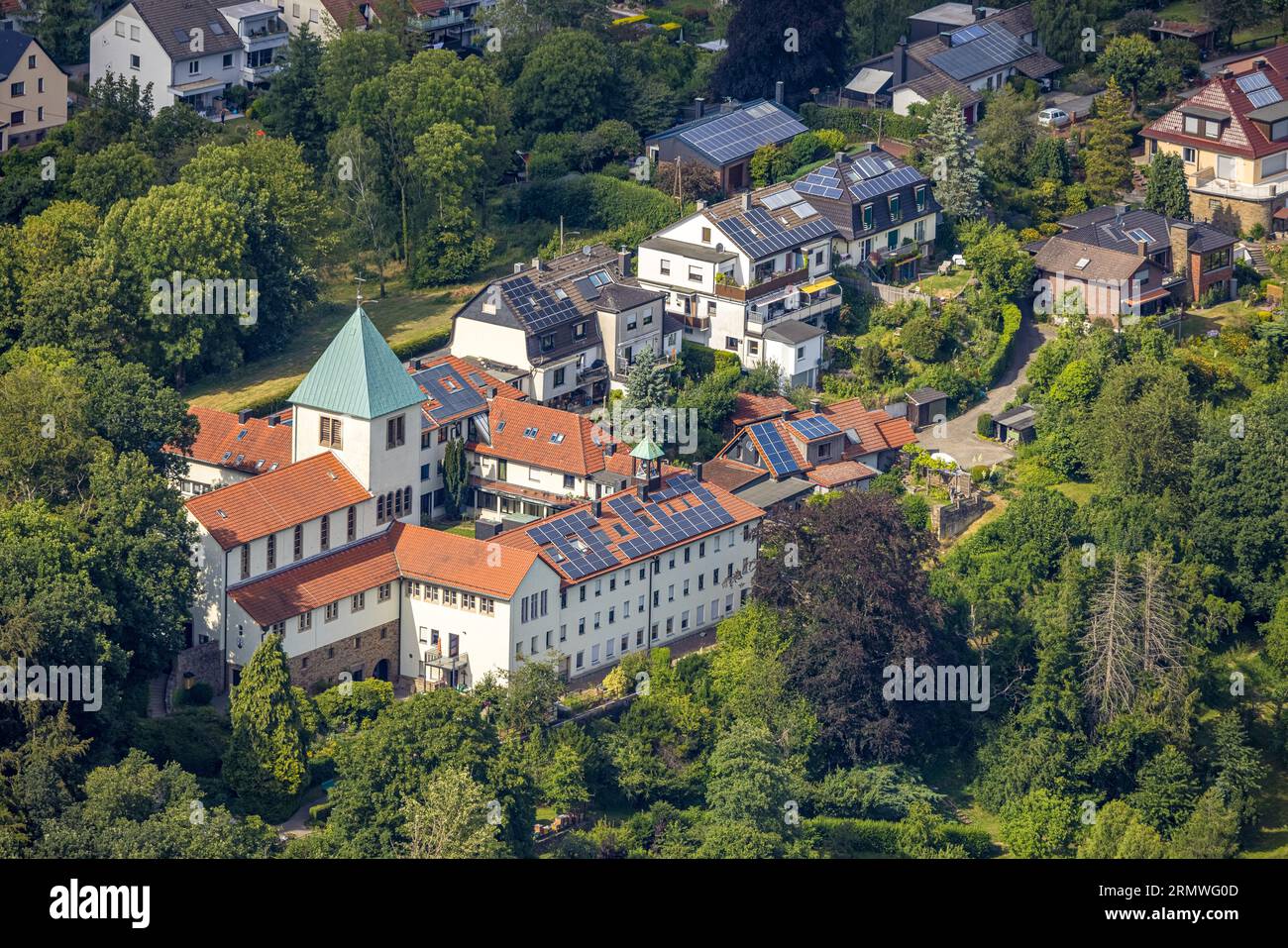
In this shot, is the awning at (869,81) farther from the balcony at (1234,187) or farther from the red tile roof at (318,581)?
the red tile roof at (318,581)

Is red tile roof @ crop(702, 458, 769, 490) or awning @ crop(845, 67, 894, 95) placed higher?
awning @ crop(845, 67, 894, 95)

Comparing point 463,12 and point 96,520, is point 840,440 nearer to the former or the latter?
point 96,520

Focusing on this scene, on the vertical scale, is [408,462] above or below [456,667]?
above

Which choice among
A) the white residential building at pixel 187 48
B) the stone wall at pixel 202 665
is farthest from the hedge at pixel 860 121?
the stone wall at pixel 202 665

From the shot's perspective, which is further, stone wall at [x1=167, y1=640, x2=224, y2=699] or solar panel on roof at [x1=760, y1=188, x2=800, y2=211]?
solar panel on roof at [x1=760, y1=188, x2=800, y2=211]

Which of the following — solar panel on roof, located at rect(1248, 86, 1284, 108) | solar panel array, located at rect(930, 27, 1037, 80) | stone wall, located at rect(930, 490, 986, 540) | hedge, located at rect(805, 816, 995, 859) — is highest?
solar panel on roof, located at rect(1248, 86, 1284, 108)

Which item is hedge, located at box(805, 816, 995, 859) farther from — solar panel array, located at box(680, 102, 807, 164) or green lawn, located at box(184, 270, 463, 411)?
solar panel array, located at box(680, 102, 807, 164)

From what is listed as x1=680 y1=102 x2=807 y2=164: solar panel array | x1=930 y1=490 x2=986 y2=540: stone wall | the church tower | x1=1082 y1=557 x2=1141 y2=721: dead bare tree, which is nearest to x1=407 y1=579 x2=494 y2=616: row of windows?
the church tower
